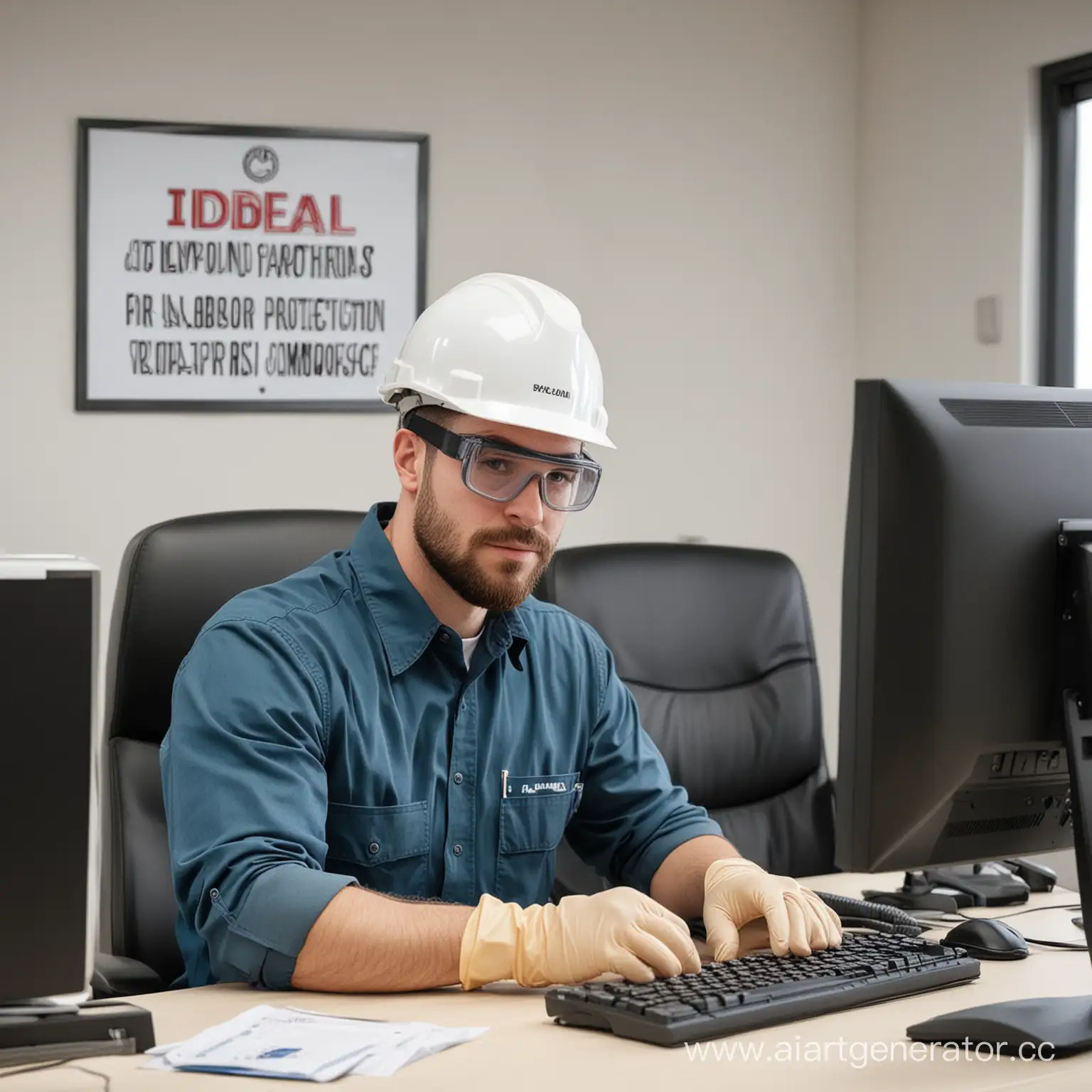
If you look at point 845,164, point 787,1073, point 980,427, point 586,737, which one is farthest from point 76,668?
point 845,164

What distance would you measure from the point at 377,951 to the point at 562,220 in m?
2.53

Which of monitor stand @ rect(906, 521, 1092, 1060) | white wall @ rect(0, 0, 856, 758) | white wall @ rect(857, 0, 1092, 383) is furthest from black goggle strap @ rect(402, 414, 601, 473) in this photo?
white wall @ rect(857, 0, 1092, 383)

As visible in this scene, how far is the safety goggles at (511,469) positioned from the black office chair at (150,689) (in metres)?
0.43

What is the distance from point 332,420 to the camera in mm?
3301

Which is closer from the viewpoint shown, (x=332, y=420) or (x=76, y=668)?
(x=76, y=668)

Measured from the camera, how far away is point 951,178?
11.3ft

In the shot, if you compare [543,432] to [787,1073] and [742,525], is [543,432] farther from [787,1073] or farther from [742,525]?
[742,525]

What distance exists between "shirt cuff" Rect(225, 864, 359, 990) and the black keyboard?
246mm

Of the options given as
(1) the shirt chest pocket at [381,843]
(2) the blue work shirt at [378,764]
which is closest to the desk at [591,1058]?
(2) the blue work shirt at [378,764]

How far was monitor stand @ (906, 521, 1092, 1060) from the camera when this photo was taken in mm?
1111

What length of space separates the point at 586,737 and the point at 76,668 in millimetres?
927

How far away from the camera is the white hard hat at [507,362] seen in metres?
1.60

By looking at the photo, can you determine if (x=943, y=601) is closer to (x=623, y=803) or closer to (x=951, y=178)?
(x=623, y=803)

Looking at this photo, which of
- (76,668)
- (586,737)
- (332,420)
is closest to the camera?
(76,668)
